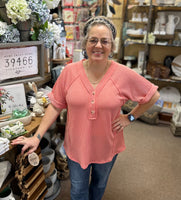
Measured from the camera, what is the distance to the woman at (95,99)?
1.17 metres

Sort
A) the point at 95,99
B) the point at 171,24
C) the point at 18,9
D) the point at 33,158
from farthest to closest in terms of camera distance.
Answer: the point at 171,24 → the point at 33,158 → the point at 95,99 → the point at 18,9

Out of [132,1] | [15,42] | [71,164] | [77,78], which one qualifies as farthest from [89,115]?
[132,1]

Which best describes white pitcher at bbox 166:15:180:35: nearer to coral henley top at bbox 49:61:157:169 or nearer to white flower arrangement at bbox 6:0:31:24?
coral henley top at bbox 49:61:157:169

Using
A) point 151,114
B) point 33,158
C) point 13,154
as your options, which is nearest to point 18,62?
point 33,158

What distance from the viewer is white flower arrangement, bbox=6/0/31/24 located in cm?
106

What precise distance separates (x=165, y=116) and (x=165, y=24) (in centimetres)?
157

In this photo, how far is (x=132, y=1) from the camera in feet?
12.0

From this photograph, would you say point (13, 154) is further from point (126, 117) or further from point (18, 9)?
point (18, 9)

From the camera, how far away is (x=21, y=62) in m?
1.20

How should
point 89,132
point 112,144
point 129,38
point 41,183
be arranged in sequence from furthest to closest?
point 129,38
point 41,183
point 112,144
point 89,132

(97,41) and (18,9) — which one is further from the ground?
(18,9)

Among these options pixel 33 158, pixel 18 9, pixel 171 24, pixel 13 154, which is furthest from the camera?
pixel 171 24

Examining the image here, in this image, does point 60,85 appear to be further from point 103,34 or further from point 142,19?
point 142,19

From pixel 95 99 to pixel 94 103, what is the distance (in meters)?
0.02
